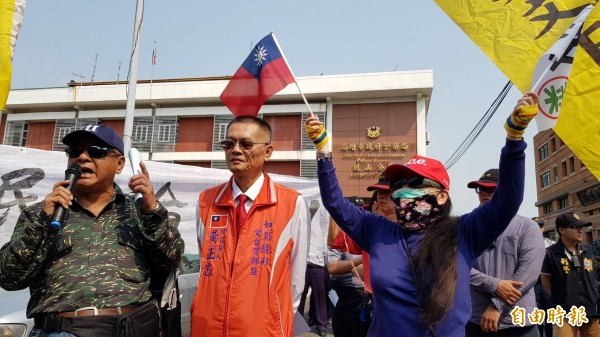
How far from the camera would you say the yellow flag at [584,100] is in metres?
2.52

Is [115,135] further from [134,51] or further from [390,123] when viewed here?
[390,123]

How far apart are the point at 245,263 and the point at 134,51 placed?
7.35 meters

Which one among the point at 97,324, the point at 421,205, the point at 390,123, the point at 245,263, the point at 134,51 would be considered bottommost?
the point at 97,324

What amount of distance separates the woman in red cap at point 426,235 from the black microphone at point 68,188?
1.25m

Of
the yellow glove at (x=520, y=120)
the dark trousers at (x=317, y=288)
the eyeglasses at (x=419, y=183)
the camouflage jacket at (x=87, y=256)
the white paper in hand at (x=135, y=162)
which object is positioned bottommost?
the dark trousers at (x=317, y=288)

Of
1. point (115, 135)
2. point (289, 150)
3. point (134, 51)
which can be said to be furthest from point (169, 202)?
point (289, 150)

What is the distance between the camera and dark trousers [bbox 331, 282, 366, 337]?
4041mm

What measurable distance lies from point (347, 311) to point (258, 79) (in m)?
2.23

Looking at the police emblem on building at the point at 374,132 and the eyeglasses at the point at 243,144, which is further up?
the police emblem on building at the point at 374,132

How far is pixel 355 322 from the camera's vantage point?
4.05m

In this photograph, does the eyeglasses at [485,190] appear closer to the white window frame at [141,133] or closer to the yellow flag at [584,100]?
the yellow flag at [584,100]

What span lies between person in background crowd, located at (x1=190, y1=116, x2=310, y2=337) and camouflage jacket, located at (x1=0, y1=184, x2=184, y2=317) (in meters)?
0.26

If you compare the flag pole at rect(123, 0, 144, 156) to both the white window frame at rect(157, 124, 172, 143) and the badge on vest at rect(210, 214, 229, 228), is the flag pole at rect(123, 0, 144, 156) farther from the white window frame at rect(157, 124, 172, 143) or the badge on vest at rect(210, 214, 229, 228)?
the white window frame at rect(157, 124, 172, 143)

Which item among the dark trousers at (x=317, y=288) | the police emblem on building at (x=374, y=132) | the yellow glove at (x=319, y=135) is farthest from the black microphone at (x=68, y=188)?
the police emblem on building at (x=374, y=132)
